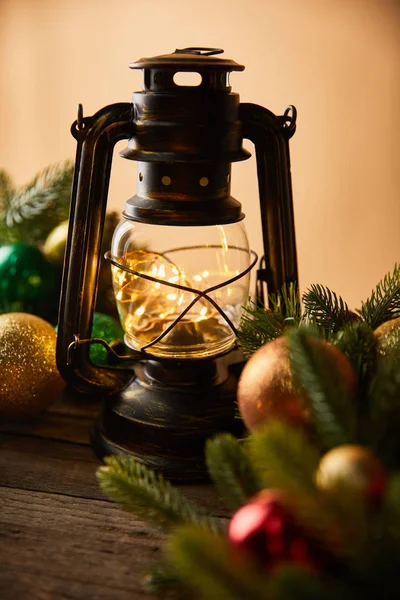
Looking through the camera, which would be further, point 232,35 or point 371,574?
point 232,35

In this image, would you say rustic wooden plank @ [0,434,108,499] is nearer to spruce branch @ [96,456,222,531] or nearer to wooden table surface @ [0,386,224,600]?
wooden table surface @ [0,386,224,600]

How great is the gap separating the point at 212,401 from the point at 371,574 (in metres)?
0.36

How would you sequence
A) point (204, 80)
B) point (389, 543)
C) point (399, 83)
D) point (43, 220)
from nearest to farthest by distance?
point (389, 543) → point (204, 80) → point (43, 220) → point (399, 83)

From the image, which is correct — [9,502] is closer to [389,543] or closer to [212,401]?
[212,401]

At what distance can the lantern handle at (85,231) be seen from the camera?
2.32 feet

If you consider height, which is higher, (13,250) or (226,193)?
(226,193)

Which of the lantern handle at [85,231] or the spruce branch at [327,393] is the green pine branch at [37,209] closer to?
the lantern handle at [85,231]

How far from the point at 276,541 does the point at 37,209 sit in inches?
29.8

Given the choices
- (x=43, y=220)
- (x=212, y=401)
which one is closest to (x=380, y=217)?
(x=43, y=220)

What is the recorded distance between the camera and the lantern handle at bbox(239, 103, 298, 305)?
74 cm

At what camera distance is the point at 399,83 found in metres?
1.28

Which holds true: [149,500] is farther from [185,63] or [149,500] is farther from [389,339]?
[185,63]

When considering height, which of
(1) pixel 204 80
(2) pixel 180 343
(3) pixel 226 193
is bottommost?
(2) pixel 180 343

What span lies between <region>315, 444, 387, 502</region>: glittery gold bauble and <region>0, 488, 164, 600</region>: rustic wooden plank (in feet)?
0.65
